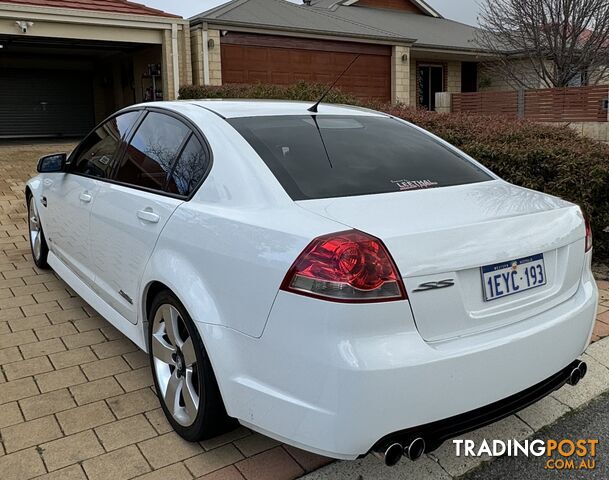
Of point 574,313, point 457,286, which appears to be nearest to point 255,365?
point 457,286

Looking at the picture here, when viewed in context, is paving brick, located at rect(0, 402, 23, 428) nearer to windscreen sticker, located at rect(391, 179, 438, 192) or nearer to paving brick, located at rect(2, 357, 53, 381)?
paving brick, located at rect(2, 357, 53, 381)

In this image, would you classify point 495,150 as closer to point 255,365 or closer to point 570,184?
point 570,184

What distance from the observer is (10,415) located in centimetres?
306

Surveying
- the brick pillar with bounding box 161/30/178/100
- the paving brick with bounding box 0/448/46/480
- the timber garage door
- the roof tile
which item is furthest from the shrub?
the timber garage door

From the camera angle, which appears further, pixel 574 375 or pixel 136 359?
pixel 136 359

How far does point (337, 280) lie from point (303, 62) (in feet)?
50.6

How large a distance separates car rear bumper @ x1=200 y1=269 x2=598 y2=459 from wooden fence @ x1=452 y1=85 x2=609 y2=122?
1272cm

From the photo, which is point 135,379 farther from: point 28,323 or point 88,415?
point 28,323

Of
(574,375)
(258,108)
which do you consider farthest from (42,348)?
(574,375)

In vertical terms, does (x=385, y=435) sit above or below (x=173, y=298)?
below

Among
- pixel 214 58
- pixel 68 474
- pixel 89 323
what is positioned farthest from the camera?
pixel 214 58

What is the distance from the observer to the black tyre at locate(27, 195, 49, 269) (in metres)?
5.28

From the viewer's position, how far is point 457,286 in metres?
2.22

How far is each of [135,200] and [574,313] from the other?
2.25m
